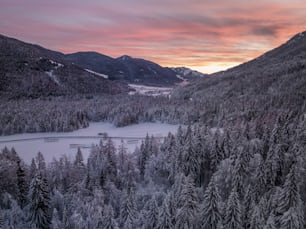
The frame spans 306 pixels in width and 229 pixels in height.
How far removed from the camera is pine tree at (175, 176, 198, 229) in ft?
150

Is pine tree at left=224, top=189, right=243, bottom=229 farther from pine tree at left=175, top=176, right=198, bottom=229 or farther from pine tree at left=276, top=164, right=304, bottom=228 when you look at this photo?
pine tree at left=276, top=164, right=304, bottom=228

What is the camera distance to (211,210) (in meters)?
46.0

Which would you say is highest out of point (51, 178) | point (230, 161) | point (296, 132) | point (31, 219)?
point (296, 132)

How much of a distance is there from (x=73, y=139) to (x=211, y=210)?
91151 mm

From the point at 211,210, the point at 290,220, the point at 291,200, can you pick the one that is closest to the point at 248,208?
the point at 211,210

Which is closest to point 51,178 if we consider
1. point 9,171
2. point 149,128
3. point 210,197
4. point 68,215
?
point 9,171

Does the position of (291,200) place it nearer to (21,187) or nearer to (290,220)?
(290,220)

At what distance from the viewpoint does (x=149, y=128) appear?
149250 millimetres

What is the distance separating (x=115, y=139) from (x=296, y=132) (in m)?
76.7

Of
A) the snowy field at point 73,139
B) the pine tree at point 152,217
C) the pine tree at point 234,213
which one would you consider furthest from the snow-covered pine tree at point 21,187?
the pine tree at point 234,213

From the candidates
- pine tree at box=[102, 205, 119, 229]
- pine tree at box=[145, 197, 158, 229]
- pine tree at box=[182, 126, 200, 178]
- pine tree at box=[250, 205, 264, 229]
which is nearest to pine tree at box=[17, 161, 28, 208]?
pine tree at box=[102, 205, 119, 229]

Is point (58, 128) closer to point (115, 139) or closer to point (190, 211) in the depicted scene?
point (115, 139)

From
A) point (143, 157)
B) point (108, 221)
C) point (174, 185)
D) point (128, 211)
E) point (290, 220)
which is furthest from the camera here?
point (143, 157)

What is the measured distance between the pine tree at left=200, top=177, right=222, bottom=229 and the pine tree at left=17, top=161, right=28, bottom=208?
35720 mm
